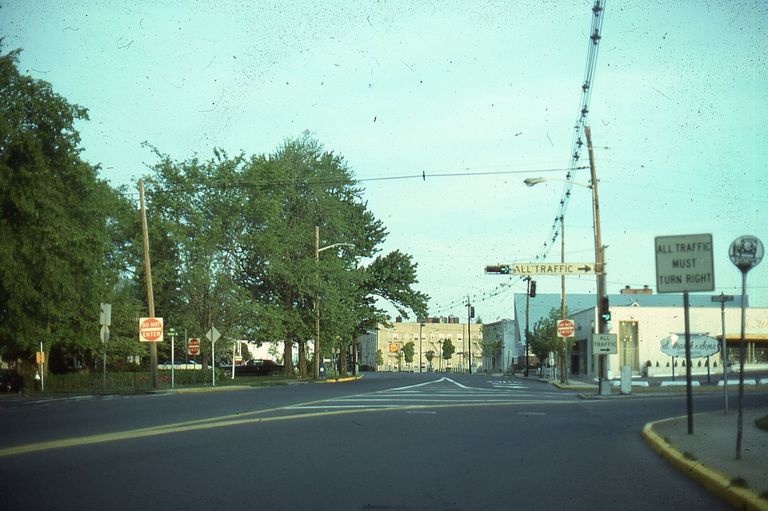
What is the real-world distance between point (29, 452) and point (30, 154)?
30.9 meters

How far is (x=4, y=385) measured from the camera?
136ft

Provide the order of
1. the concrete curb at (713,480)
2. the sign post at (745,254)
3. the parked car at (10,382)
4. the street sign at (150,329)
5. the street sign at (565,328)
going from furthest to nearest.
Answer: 1. the street sign at (565,328)
2. the parked car at (10,382)
3. the street sign at (150,329)
4. the sign post at (745,254)
5. the concrete curb at (713,480)

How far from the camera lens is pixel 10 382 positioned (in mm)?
42062

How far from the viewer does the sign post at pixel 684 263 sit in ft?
42.7

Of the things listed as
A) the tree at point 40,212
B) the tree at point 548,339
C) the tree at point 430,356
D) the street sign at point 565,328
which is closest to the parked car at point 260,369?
the tree at point 548,339

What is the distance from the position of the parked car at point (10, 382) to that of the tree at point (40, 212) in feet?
4.09

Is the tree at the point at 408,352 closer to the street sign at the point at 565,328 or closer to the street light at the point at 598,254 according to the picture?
the street sign at the point at 565,328

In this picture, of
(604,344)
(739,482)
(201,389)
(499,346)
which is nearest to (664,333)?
(604,344)

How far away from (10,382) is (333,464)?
35.4 meters

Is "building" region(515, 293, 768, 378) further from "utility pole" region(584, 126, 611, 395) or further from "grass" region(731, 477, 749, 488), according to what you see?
A: "grass" region(731, 477, 749, 488)

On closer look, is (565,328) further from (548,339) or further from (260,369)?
(260,369)

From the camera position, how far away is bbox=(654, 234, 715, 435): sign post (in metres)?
13.0

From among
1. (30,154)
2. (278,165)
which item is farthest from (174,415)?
(278,165)

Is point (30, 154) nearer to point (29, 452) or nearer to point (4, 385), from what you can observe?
point (4, 385)
